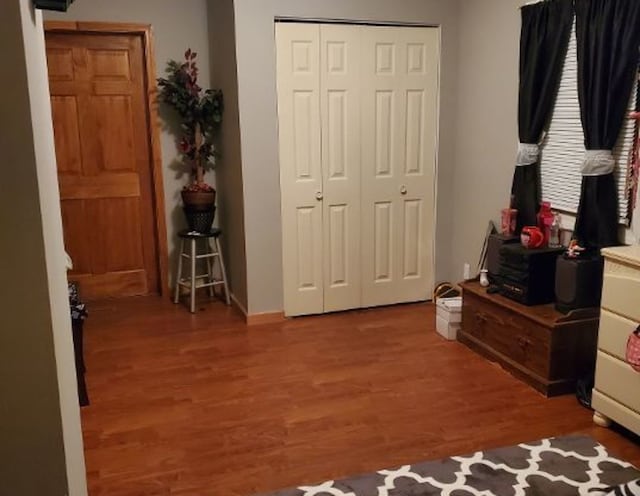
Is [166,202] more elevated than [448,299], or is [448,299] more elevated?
[166,202]

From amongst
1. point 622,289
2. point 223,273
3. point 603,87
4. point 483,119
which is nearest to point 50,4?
point 622,289

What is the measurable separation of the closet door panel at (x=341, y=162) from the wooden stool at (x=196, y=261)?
2.80 feet

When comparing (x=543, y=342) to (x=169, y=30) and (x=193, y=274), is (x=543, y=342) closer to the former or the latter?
(x=193, y=274)

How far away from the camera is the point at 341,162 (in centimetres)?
432

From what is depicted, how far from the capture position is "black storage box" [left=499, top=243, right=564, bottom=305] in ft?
11.1

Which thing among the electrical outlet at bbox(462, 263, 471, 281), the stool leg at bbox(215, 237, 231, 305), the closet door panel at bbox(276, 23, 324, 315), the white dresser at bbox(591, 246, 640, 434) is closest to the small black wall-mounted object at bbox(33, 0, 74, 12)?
the white dresser at bbox(591, 246, 640, 434)

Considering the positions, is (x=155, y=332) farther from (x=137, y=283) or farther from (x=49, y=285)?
(x=49, y=285)

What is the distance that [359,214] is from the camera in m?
4.45

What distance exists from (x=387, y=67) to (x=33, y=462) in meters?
3.77

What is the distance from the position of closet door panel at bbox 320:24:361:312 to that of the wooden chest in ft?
3.87

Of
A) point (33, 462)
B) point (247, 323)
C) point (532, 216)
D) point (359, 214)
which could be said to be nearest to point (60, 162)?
point (247, 323)

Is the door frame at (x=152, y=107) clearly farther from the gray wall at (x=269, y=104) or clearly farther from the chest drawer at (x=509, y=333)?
the chest drawer at (x=509, y=333)

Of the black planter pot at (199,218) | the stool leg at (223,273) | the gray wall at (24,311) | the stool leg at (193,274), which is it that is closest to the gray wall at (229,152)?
the stool leg at (223,273)

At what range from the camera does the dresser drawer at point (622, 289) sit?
8.64 ft
